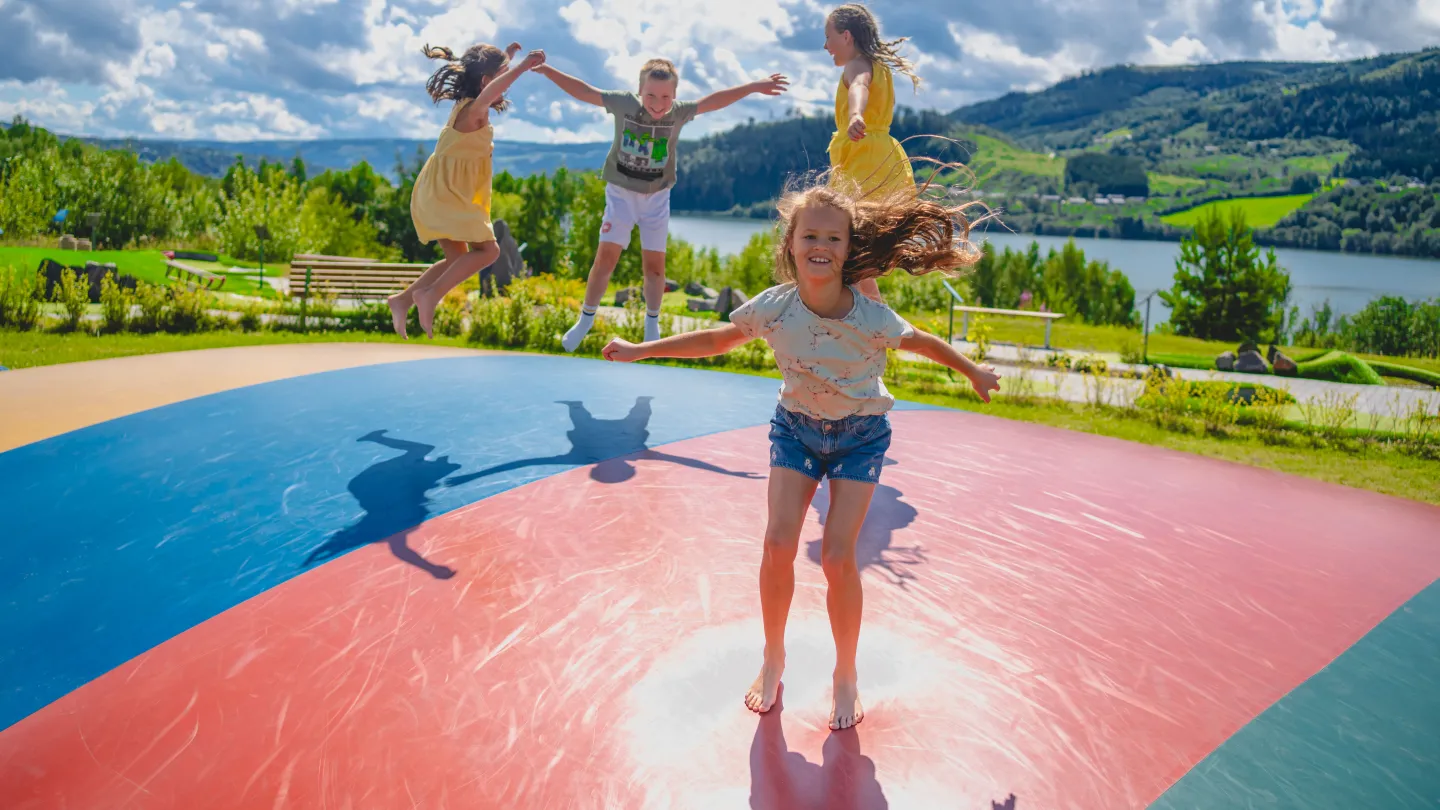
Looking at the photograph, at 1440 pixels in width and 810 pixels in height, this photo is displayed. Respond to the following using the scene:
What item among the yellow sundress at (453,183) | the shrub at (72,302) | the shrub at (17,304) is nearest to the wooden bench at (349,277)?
the shrub at (72,302)

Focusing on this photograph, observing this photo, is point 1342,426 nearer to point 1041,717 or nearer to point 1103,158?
point 1041,717

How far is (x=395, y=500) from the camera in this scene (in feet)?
14.2

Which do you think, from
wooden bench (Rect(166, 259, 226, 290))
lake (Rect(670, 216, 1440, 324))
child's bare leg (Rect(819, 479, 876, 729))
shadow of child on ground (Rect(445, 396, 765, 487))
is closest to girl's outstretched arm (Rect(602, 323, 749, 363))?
child's bare leg (Rect(819, 479, 876, 729))

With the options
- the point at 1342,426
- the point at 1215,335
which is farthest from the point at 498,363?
the point at 1215,335

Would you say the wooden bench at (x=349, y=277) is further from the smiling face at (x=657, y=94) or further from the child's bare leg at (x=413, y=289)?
the smiling face at (x=657, y=94)

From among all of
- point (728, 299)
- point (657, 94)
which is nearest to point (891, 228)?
point (657, 94)

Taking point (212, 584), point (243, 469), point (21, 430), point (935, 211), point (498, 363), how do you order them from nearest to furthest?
point (935, 211) → point (212, 584) → point (243, 469) → point (21, 430) → point (498, 363)

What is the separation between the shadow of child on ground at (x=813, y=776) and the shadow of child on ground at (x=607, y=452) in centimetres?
229

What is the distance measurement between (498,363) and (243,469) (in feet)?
10.3

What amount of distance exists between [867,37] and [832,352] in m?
3.35

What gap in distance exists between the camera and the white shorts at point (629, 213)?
6.20 meters

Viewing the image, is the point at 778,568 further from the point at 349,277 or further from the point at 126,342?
the point at 349,277

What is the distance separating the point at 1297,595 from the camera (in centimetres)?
375

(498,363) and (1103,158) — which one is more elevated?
(1103,158)
